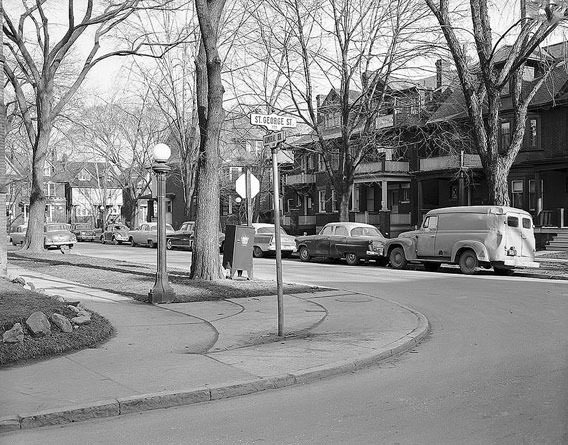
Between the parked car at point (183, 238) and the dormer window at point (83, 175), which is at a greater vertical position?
the dormer window at point (83, 175)

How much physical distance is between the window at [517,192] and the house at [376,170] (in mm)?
6282

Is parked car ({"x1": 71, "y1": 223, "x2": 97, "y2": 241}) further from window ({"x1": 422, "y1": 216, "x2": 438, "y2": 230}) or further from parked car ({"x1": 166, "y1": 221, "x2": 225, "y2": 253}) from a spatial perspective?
window ({"x1": 422, "y1": 216, "x2": 438, "y2": 230})

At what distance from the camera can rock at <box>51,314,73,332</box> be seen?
29.4 ft

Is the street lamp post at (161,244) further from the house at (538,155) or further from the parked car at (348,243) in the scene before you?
the house at (538,155)

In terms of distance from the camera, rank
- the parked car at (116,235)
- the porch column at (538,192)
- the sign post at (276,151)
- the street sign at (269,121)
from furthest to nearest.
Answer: the parked car at (116,235), the porch column at (538,192), the street sign at (269,121), the sign post at (276,151)

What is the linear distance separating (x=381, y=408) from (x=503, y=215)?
1572 cm

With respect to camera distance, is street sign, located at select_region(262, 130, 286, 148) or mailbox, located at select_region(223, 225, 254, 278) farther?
mailbox, located at select_region(223, 225, 254, 278)

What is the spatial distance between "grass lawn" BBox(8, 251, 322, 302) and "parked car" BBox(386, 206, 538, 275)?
295 inches

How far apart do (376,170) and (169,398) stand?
122 ft

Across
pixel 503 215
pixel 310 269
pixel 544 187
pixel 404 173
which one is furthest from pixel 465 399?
pixel 404 173

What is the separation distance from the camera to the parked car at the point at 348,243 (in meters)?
25.2

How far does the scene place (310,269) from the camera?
23.0 meters

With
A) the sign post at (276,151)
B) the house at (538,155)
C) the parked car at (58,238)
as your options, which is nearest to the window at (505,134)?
the house at (538,155)

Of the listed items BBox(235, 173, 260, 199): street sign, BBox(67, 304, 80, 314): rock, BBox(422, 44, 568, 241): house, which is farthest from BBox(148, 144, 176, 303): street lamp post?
BBox(422, 44, 568, 241): house
